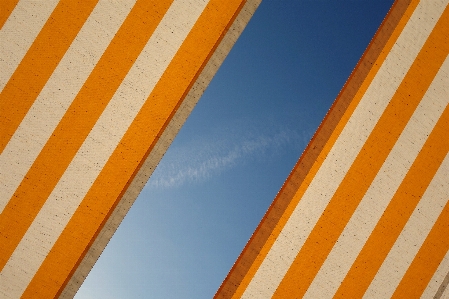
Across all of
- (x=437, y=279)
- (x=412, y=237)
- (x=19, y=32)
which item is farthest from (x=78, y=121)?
(x=437, y=279)

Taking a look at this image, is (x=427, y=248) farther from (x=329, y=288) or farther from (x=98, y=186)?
(x=98, y=186)

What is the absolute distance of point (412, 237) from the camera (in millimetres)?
3404

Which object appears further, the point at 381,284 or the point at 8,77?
the point at 381,284

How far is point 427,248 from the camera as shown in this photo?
345 cm

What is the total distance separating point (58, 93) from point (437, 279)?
13.0ft

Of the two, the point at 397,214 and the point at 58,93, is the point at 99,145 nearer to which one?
the point at 58,93

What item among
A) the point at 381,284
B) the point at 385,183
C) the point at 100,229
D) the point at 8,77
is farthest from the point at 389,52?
the point at 8,77

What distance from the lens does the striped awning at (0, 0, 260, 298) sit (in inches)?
111

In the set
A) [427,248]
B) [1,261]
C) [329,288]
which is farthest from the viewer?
[427,248]

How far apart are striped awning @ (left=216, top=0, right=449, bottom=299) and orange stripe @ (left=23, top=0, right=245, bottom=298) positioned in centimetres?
121

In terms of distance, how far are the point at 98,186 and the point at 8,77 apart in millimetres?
1131

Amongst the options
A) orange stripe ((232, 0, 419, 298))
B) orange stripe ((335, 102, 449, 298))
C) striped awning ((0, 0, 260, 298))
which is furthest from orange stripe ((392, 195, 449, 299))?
striped awning ((0, 0, 260, 298))

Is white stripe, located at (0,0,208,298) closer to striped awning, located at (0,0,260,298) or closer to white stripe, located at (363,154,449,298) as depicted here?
striped awning, located at (0,0,260,298)

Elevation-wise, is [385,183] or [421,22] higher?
[421,22]
